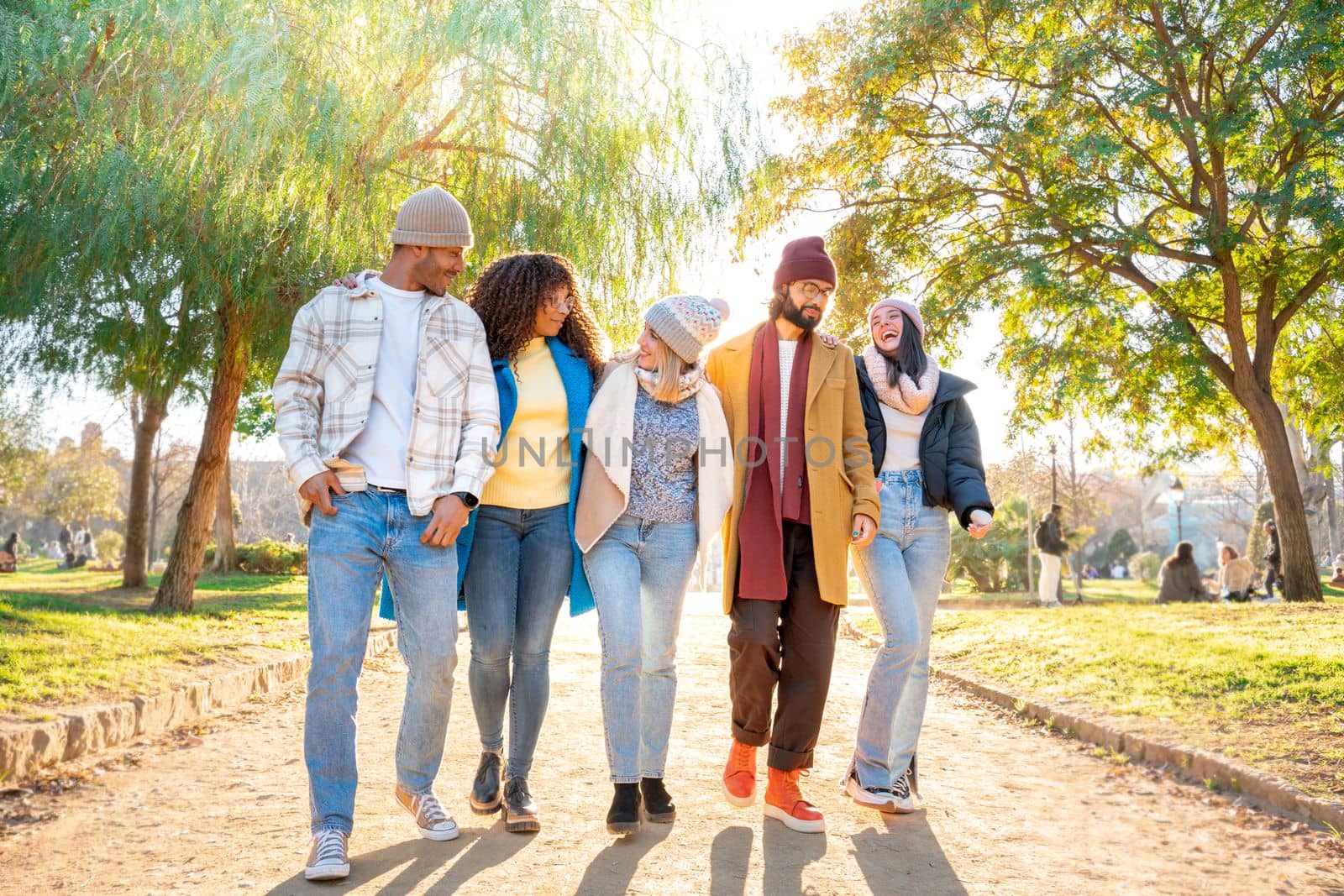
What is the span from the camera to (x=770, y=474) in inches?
173

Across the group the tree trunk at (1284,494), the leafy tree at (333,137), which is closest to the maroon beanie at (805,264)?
the leafy tree at (333,137)

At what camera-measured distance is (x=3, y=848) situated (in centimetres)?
402

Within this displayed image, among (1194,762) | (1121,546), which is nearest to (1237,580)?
(1194,762)

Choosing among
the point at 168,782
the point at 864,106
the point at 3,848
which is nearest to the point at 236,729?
the point at 168,782

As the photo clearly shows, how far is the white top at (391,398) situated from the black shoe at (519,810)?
123 cm

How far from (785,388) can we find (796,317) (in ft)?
1.02

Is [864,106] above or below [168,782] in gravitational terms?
above

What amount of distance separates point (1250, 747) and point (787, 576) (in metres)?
2.98

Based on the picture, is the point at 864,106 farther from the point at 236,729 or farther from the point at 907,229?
the point at 236,729

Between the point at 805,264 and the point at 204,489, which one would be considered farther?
the point at 204,489

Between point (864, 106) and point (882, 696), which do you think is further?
point (864, 106)

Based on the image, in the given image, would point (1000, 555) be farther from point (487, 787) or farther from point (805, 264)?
point (487, 787)

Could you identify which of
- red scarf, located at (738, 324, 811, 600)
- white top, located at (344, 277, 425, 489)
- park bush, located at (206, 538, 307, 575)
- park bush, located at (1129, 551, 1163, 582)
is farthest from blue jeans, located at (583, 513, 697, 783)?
park bush, located at (1129, 551, 1163, 582)

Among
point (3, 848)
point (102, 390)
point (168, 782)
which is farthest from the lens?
point (102, 390)
